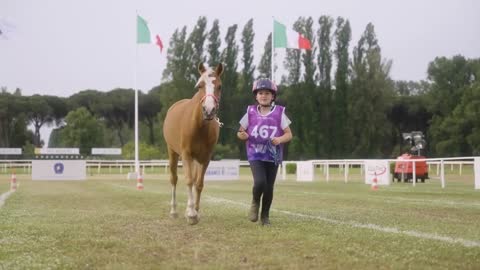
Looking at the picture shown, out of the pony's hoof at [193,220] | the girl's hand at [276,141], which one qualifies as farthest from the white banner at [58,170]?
the girl's hand at [276,141]

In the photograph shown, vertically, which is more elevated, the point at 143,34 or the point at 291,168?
the point at 143,34

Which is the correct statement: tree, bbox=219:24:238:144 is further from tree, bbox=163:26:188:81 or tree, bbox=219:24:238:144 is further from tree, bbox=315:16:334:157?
tree, bbox=315:16:334:157

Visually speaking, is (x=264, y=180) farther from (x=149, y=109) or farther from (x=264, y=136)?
(x=149, y=109)

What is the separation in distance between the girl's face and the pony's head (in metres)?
0.53

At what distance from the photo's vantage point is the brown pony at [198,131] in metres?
7.66

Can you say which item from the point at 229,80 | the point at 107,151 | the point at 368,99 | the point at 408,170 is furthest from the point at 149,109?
the point at 408,170

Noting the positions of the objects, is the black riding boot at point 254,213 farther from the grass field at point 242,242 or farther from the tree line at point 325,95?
the tree line at point 325,95

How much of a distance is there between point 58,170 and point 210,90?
88.7 feet

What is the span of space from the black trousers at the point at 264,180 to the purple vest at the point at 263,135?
0.11 metres

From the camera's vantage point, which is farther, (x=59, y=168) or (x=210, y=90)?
(x=59, y=168)

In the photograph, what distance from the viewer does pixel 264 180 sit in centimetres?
762

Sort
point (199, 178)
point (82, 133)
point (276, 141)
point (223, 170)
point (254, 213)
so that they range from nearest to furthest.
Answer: point (276, 141) < point (254, 213) < point (199, 178) < point (223, 170) < point (82, 133)

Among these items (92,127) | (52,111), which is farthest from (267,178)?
(52,111)

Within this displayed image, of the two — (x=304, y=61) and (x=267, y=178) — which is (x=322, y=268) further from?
(x=304, y=61)
